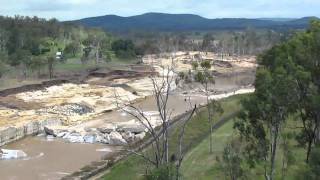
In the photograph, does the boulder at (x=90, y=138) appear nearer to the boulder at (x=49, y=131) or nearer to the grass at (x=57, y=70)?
the boulder at (x=49, y=131)

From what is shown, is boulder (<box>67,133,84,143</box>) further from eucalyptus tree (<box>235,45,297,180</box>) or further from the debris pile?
eucalyptus tree (<box>235,45,297,180</box>)

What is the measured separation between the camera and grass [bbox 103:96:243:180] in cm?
3793

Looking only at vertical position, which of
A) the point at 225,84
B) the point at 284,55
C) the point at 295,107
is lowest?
the point at 225,84

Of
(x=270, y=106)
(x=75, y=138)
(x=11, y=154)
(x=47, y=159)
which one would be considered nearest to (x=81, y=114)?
(x=75, y=138)

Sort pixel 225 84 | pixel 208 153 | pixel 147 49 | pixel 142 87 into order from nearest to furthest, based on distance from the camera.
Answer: pixel 208 153
pixel 142 87
pixel 225 84
pixel 147 49

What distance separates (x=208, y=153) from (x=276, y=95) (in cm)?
1445

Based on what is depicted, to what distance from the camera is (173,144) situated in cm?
4528

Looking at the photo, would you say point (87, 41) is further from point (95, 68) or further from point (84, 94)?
point (84, 94)

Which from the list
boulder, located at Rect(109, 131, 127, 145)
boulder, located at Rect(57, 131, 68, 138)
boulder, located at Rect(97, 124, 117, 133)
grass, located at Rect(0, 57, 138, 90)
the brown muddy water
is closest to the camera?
the brown muddy water

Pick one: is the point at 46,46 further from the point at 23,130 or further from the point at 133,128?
the point at 133,128

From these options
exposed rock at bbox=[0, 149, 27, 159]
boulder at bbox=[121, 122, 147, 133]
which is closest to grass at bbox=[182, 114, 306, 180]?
boulder at bbox=[121, 122, 147, 133]

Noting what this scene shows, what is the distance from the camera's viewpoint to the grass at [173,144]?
37.9 metres

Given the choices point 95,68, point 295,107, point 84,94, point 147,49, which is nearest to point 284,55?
point 295,107

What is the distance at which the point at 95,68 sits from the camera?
382 feet
